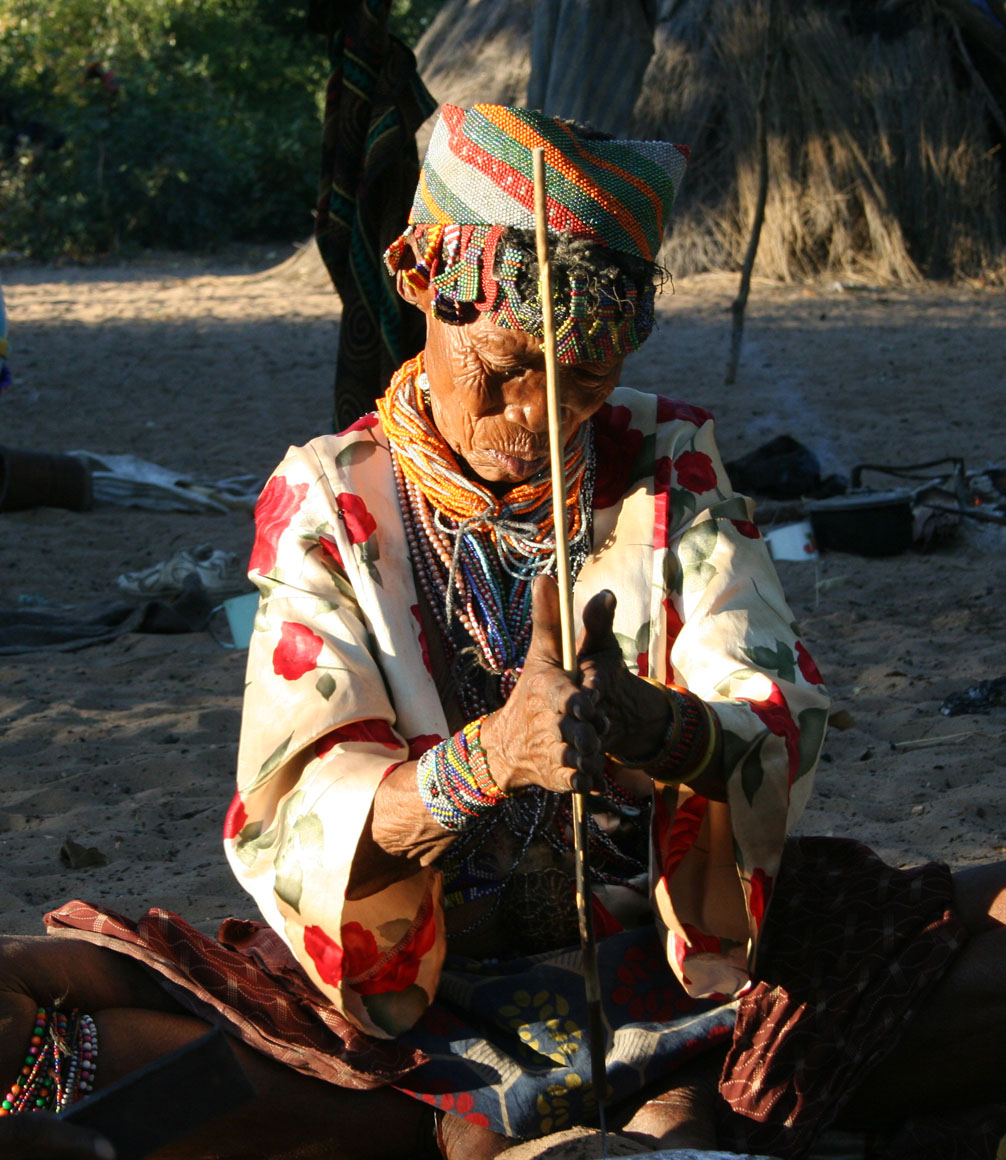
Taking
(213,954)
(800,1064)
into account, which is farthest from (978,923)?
(213,954)

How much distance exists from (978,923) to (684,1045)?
0.49 m

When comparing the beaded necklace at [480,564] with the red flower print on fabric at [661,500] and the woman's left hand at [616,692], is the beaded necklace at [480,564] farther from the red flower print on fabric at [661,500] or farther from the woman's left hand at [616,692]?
the woman's left hand at [616,692]

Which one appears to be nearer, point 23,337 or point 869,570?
point 869,570

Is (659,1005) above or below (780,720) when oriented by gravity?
below

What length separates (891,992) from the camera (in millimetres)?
2016

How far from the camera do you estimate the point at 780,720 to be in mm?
1860

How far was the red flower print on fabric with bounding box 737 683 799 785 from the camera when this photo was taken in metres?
1.85

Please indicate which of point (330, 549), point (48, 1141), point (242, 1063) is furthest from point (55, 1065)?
point (330, 549)

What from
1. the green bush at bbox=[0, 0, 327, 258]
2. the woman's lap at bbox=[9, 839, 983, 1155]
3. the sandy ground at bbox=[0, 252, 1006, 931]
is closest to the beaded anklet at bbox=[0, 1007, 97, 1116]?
the woman's lap at bbox=[9, 839, 983, 1155]

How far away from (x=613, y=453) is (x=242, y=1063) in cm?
106

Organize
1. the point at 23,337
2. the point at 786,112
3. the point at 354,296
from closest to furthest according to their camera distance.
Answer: the point at 354,296 < the point at 23,337 < the point at 786,112

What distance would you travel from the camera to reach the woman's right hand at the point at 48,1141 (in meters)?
1.29

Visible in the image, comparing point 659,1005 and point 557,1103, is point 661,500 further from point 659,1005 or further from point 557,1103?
point 557,1103

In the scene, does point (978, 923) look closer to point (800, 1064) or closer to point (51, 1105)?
point (800, 1064)
